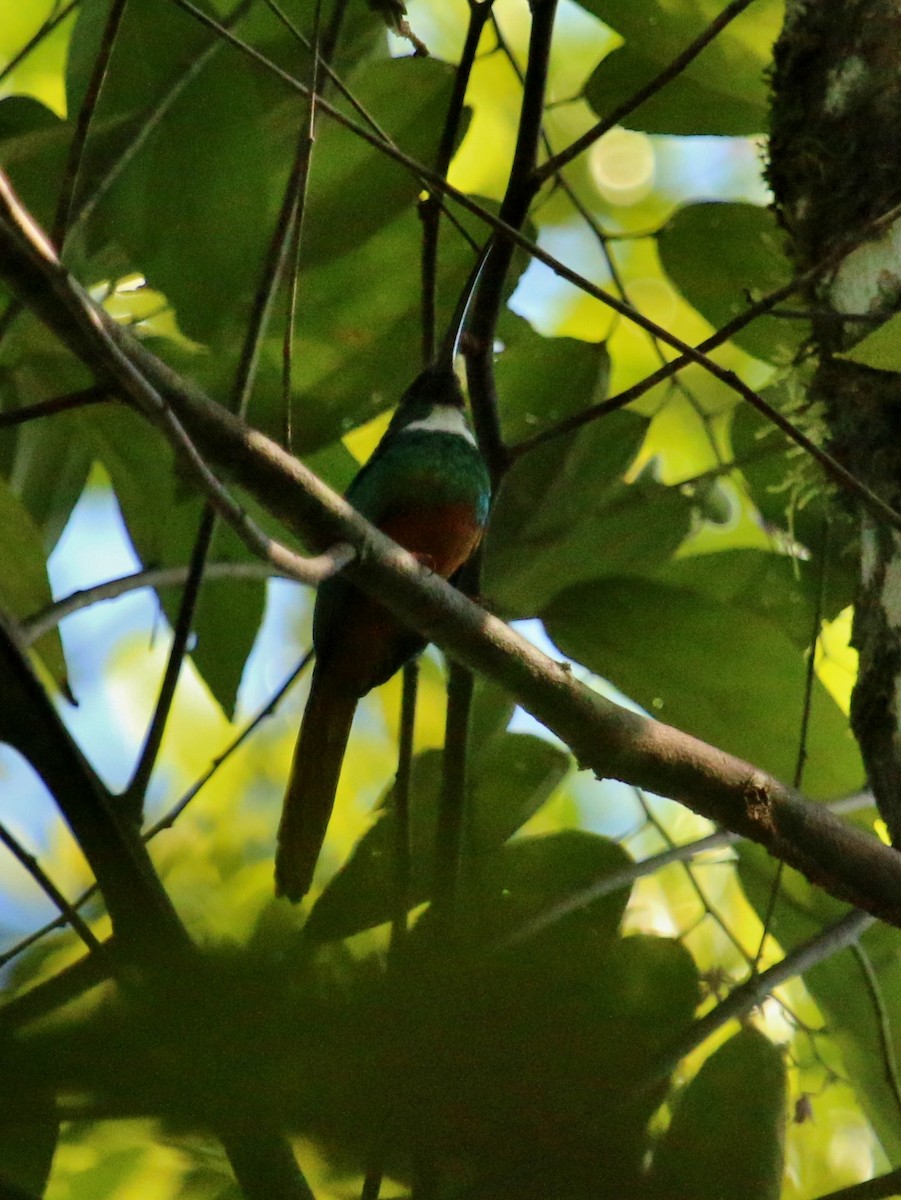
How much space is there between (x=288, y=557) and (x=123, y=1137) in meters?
0.72

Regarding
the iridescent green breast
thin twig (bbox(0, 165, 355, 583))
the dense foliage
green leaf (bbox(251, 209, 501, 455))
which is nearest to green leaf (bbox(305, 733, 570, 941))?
the dense foliage

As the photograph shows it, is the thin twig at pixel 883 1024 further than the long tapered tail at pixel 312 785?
Yes

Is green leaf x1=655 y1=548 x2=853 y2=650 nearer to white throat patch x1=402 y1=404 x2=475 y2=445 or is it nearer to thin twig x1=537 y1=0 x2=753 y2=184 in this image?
white throat patch x1=402 y1=404 x2=475 y2=445

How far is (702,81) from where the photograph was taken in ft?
6.68

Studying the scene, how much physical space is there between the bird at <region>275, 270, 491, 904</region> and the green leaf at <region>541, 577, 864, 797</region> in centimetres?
27

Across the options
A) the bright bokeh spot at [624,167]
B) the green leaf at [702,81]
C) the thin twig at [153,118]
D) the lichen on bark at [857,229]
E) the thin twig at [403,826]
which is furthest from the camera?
the bright bokeh spot at [624,167]

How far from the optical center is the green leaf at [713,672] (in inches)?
75.0

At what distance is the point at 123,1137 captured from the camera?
1.52 feet

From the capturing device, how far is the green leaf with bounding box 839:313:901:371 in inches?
51.1

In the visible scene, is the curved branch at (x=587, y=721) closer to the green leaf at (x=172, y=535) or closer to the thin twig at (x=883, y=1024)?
the thin twig at (x=883, y=1024)

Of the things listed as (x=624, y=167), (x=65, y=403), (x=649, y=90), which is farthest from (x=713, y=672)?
(x=624, y=167)

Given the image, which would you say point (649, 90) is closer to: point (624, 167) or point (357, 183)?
point (357, 183)

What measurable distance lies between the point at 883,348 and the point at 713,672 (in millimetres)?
695

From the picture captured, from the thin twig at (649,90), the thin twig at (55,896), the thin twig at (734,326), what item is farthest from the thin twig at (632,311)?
the thin twig at (55,896)
